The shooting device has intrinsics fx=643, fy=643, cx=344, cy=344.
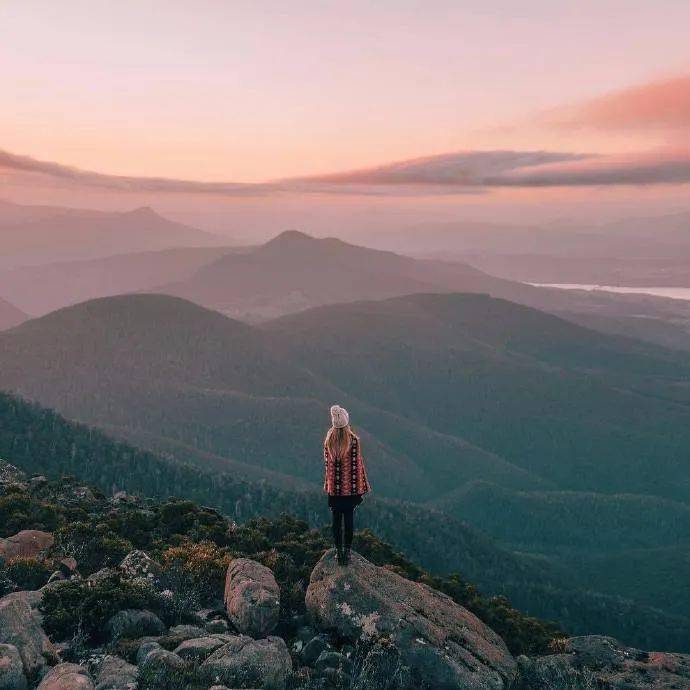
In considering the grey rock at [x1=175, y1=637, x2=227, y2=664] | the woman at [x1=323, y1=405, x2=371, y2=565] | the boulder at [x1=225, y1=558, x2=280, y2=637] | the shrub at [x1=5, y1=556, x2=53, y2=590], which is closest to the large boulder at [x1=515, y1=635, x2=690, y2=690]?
the woman at [x1=323, y1=405, x2=371, y2=565]

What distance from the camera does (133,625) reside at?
20.3 m

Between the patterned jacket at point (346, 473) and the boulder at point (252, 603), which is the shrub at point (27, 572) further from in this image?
the patterned jacket at point (346, 473)

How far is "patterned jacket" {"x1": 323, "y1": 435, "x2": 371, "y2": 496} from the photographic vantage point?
22.0 m

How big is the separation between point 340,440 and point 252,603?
243 inches

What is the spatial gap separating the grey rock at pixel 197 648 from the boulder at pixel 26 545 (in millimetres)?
11143

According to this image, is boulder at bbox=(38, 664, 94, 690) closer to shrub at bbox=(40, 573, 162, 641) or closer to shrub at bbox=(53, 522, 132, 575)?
shrub at bbox=(40, 573, 162, 641)

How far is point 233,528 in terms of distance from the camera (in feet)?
119

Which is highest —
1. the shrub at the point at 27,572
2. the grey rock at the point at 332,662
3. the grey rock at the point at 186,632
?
the grey rock at the point at 186,632

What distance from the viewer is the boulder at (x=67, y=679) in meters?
15.3

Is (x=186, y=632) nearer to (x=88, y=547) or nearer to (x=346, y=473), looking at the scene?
(x=346, y=473)

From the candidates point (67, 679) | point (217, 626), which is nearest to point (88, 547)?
point (217, 626)


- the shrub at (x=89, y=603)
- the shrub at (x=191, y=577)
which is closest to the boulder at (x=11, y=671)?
the shrub at (x=89, y=603)

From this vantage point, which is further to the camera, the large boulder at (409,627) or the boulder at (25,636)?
the large boulder at (409,627)

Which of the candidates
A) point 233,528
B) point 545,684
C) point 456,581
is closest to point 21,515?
point 233,528
